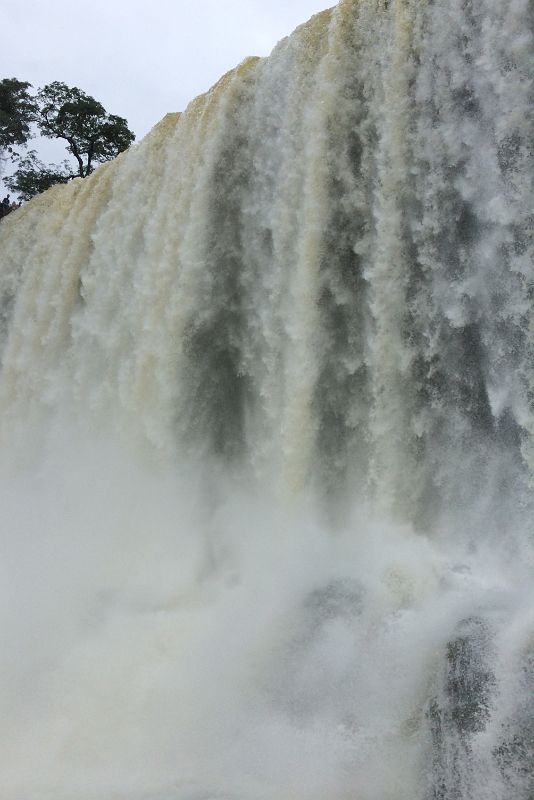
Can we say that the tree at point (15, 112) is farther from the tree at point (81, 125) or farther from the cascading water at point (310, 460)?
the cascading water at point (310, 460)

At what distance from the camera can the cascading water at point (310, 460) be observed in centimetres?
366

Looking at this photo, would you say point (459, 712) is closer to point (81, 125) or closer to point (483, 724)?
point (483, 724)

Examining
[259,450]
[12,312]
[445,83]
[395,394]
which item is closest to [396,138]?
[445,83]

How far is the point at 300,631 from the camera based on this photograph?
452cm

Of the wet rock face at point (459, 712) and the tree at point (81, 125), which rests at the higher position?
the tree at point (81, 125)

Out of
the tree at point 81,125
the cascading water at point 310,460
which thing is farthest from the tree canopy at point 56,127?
the cascading water at point 310,460

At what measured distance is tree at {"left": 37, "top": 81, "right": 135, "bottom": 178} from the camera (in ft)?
64.4

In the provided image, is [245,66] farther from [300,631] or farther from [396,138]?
[300,631]

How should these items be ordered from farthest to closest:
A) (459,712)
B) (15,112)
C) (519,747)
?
1. (15,112)
2. (459,712)
3. (519,747)

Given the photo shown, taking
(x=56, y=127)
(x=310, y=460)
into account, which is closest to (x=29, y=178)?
(x=56, y=127)

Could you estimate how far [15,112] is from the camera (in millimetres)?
19047

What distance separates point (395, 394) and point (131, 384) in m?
3.00

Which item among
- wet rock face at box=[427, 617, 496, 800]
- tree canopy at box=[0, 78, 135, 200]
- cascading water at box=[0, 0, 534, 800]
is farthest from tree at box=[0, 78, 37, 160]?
wet rock face at box=[427, 617, 496, 800]

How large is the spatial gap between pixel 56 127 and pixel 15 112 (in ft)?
3.91
